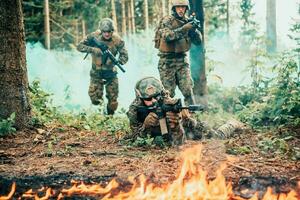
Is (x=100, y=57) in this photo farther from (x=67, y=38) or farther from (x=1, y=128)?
(x=67, y=38)

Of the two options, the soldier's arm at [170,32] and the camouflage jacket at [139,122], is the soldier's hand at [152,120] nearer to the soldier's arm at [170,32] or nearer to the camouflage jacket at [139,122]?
the camouflage jacket at [139,122]

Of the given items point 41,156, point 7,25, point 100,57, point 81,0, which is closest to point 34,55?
point 81,0

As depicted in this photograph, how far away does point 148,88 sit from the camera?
6211mm

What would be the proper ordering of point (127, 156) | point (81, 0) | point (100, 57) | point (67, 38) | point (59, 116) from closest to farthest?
point (127, 156)
point (59, 116)
point (100, 57)
point (81, 0)
point (67, 38)

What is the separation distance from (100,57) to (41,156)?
153 inches

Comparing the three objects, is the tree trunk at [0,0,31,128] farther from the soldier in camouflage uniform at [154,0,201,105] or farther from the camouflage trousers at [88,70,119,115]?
the soldier in camouflage uniform at [154,0,201,105]

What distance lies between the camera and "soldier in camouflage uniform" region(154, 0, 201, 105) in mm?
8039

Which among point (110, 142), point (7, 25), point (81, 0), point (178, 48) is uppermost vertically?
point (81, 0)

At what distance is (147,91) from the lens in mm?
6207

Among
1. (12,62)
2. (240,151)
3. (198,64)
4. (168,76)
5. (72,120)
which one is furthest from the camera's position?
(198,64)

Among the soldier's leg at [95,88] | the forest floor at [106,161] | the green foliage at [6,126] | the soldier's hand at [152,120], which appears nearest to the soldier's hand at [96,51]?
the soldier's leg at [95,88]

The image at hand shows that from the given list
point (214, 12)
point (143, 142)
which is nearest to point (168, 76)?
point (143, 142)

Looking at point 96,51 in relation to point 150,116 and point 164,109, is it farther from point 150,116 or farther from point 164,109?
point 164,109

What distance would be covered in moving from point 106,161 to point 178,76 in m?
3.20
